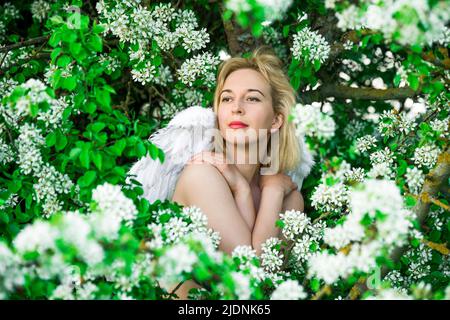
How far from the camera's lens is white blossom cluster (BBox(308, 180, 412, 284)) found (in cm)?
228

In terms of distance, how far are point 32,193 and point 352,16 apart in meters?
1.57

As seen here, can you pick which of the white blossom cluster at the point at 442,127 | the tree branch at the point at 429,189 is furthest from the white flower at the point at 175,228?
the white blossom cluster at the point at 442,127

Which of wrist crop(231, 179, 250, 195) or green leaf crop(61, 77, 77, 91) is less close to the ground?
green leaf crop(61, 77, 77, 91)

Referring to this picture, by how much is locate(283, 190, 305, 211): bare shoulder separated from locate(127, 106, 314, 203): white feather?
540 millimetres

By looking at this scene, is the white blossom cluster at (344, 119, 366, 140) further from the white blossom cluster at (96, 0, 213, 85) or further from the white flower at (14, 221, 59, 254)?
the white flower at (14, 221, 59, 254)

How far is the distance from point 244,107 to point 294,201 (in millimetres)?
615

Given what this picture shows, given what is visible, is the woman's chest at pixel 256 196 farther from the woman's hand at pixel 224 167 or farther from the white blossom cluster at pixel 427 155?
the white blossom cluster at pixel 427 155

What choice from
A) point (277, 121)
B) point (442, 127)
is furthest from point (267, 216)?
point (442, 127)

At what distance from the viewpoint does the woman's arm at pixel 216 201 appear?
3.42 meters

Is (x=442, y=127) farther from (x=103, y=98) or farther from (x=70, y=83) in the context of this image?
(x=70, y=83)

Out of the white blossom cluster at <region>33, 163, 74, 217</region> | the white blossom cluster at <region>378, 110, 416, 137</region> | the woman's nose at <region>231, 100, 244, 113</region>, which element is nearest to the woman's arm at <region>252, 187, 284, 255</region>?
the woman's nose at <region>231, 100, 244, 113</region>

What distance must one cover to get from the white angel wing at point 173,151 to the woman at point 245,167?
8 centimetres
